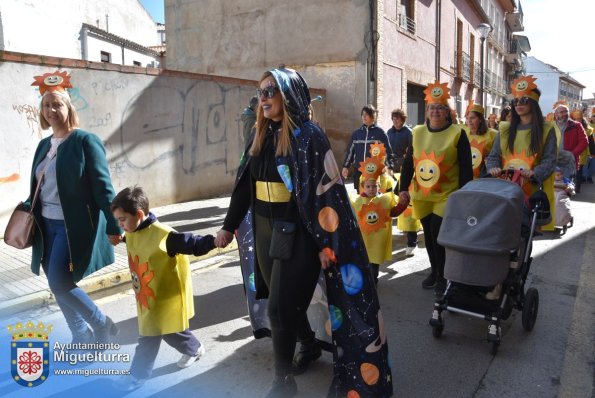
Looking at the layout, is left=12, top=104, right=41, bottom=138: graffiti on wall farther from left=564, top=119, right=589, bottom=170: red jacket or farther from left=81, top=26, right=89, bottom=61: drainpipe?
left=81, top=26, right=89, bottom=61: drainpipe

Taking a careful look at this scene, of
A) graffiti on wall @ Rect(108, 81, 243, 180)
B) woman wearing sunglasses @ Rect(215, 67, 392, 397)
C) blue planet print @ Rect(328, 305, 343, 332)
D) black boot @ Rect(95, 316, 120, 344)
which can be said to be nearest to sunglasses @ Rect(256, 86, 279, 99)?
woman wearing sunglasses @ Rect(215, 67, 392, 397)

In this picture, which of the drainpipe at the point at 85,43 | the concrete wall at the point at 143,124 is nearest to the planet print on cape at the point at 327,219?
the concrete wall at the point at 143,124

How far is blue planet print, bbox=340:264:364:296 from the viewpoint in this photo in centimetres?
266

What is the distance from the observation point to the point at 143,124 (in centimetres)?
897

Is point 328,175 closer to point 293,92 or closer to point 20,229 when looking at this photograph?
point 293,92

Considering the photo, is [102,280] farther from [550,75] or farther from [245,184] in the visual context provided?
[550,75]

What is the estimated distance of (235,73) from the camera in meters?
15.9

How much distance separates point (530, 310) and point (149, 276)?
116 inches

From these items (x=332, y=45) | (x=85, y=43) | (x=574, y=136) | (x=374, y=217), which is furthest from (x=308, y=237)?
(x=85, y=43)

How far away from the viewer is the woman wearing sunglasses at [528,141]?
4523 mm

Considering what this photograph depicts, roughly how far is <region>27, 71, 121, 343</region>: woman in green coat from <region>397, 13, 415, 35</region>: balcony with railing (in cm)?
1434

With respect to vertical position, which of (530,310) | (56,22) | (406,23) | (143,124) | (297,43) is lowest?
(530,310)

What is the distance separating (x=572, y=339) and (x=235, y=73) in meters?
13.8

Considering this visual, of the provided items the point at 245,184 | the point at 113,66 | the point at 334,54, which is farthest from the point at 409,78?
the point at 245,184
